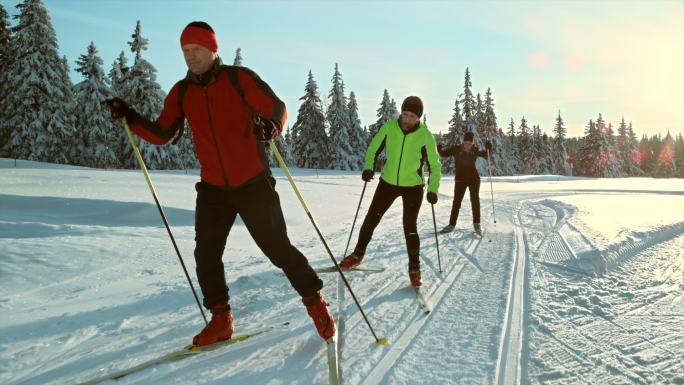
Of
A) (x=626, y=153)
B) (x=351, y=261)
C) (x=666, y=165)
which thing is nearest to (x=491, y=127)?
(x=626, y=153)

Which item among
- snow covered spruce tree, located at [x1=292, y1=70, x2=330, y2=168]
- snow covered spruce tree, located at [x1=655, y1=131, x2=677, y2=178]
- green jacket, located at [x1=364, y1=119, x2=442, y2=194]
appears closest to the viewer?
green jacket, located at [x1=364, y1=119, x2=442, y2=194]

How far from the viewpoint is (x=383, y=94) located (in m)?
48.0

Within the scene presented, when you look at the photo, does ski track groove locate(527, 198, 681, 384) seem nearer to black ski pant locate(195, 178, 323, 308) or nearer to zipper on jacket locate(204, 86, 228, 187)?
black ski pant locate(195, 178, 323, 308)

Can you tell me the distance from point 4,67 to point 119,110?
123ft

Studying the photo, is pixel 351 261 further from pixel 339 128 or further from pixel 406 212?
pixel 339 128

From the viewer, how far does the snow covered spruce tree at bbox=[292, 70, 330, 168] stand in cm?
4397

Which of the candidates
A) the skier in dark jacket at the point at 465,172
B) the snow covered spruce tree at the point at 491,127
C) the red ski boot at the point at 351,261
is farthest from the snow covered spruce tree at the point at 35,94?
the snow covered spruce tree at the point at 491,127

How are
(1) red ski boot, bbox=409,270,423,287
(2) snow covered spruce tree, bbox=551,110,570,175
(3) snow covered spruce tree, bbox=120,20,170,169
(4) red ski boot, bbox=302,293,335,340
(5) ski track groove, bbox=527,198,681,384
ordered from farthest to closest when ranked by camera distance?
(2) snow covered spruce tree, bbox=551,110,570,175
(3) snow covered spruce tree, bbox=120,20,170,169
(1) red ski boot, bbox=409,270,423,287
(4) red ski boot, bbox=302,293,335,340
(5) ski track groove, bbox=527,198,681,384

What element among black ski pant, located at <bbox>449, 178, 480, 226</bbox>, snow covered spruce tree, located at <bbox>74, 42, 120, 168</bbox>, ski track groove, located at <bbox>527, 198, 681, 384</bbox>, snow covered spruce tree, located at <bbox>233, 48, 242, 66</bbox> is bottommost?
ski track groove, located at <bbox>527, 198, 681, 384</bbox>

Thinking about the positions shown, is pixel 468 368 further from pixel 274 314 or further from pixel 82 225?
pixel 82 225

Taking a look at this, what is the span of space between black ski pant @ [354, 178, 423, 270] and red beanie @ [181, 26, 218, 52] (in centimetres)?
288

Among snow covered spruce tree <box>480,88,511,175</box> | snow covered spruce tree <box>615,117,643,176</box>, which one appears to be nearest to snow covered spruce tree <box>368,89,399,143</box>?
snow covered spruce tree <box>480,88,511,175</box>

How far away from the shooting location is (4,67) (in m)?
30.4

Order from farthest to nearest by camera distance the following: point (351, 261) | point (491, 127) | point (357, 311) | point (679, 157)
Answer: point (679, 157) < point (491, 127) < point (351, 261) < point (357, 311)
